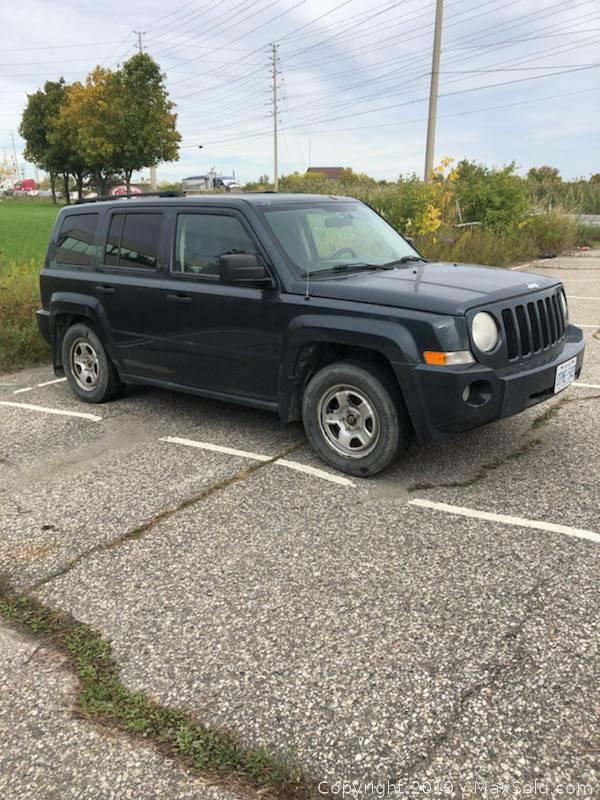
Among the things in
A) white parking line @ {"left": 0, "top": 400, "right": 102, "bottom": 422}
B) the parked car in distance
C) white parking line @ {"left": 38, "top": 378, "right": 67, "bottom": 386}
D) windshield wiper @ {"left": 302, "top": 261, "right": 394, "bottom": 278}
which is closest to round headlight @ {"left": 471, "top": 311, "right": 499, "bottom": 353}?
the parked car in distance

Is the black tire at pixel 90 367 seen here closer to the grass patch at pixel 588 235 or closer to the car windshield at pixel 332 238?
the car windshield at pixel 332 238

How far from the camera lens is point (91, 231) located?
19.9 ft

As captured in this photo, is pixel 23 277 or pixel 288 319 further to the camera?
pixel 23 277

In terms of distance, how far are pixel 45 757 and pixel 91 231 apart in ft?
15.6

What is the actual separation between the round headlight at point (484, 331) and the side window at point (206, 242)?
1.67 m

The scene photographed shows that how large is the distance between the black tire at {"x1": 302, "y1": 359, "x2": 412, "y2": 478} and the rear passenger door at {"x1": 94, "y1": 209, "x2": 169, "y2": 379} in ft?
5.16

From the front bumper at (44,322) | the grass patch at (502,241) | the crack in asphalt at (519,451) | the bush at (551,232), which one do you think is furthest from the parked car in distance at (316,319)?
the bush at (551,232)

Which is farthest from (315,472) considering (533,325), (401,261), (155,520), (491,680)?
(491,680)

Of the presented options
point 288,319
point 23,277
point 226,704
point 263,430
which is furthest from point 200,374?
point 23,277

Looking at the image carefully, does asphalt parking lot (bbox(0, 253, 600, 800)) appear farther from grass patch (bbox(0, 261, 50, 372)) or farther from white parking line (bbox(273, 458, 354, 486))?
grass patch (bbox(0, 261, 50, 372))

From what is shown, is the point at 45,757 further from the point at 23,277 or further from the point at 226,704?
the point at 23,277

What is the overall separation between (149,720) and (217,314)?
10.3 feet

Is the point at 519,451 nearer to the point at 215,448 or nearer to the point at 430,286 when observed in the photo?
the point at 430,286

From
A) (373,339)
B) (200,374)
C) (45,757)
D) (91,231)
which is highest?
(91,231)
